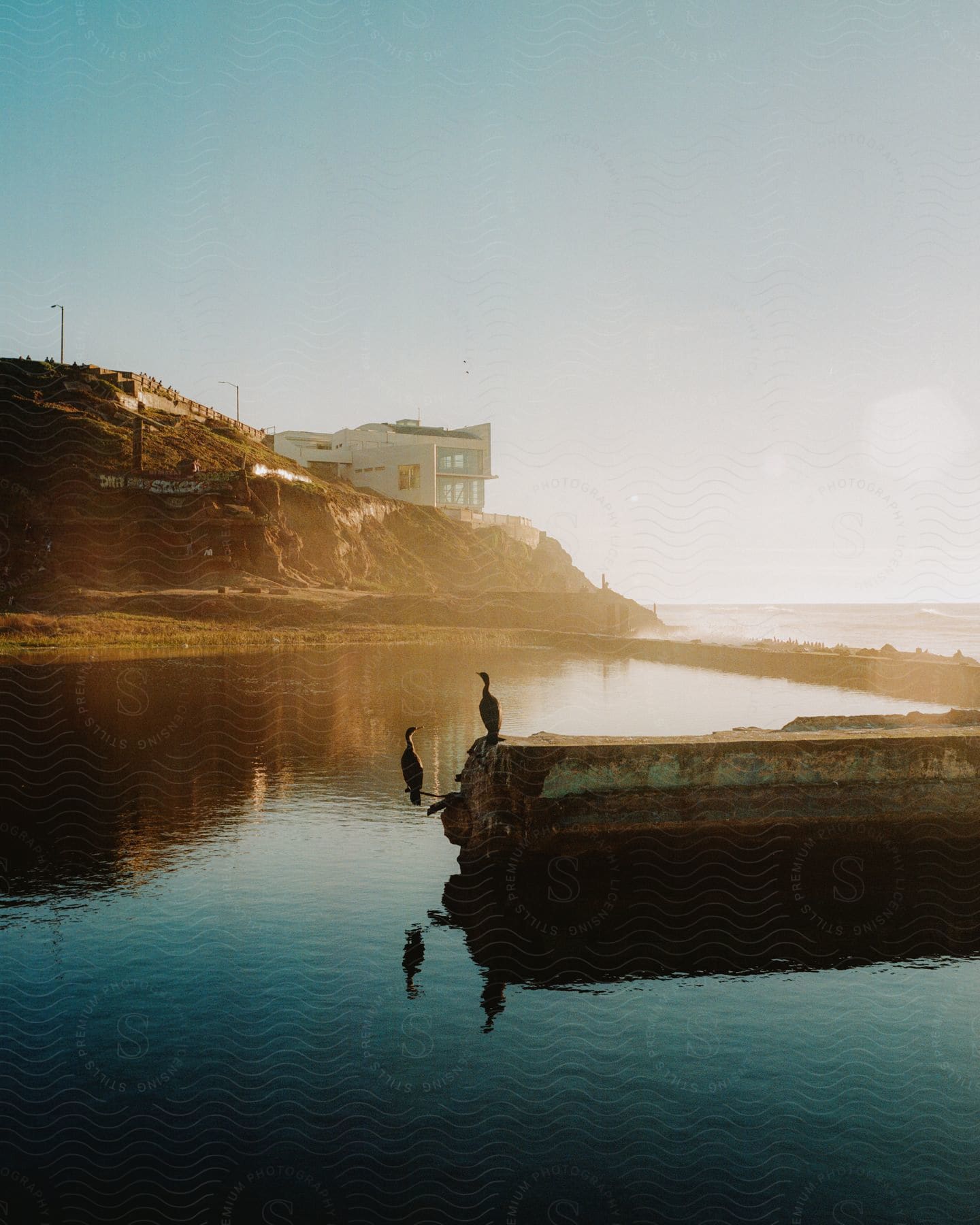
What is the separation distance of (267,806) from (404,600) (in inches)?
2192

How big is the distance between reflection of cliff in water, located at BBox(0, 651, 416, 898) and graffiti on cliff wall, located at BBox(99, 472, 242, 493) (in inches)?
1517

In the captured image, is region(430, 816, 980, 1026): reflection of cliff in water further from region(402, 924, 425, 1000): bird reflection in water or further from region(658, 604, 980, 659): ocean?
region(658, 604, 980, 659): ocean

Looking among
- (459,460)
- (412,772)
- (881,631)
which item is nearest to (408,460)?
(459,460)

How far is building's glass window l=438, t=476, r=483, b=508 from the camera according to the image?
362 ft

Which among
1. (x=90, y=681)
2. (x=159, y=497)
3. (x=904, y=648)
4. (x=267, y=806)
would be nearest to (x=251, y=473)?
(x=159, y=497)

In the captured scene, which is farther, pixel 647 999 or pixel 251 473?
pixel 251 473

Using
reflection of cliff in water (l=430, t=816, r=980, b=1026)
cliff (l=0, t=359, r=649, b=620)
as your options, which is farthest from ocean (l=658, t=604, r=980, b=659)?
reflection of cliff in water (l=430, t=816, r=980, b=1026)

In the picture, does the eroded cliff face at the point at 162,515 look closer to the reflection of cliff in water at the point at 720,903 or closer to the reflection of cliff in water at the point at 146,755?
the reflection of cliff in water at the point at 146,755

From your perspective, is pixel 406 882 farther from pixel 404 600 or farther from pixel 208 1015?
pixel 404 600

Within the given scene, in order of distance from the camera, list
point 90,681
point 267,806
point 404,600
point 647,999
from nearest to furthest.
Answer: point 647,999
point 267,806
point 90,681
point 404,600

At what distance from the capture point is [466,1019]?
877 cm

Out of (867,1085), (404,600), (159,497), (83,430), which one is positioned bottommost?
(867,1085)

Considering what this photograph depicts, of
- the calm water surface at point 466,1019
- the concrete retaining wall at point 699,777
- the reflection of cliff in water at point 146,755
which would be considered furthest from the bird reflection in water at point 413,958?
the reflection of cliff in water at point 146,755

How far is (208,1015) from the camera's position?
8711 millimetres
